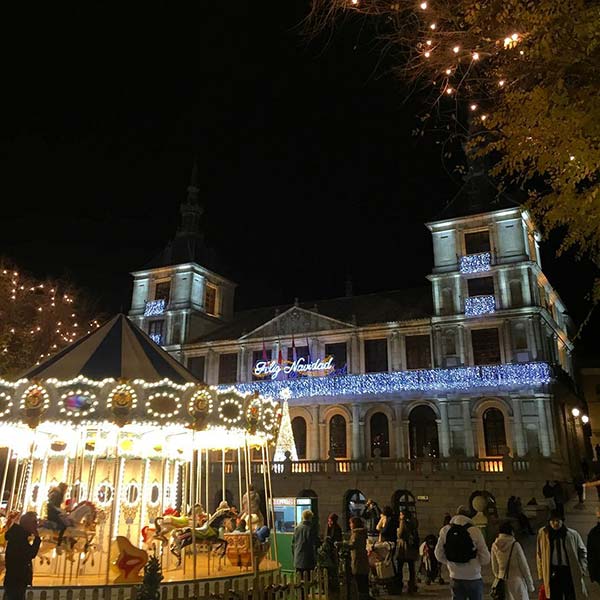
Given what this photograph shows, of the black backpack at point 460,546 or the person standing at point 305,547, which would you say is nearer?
the black backpack at point 460,546

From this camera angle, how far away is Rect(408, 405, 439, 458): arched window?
30980 mm

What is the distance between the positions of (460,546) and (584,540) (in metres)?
11.8

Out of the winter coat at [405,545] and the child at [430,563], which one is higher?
the winter coat at [405,545]

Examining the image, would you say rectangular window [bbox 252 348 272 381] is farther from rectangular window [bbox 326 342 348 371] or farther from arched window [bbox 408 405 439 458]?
arched window [bbox 408 405 439 458]

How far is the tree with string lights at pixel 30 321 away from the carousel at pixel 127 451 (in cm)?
1094

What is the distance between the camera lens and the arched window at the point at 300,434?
111 feet

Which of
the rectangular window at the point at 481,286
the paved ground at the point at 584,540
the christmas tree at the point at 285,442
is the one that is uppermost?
the rectangular window at the point at 481,286

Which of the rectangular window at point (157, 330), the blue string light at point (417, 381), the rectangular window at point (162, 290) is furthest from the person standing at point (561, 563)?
the rectangular window at point (162, 290)

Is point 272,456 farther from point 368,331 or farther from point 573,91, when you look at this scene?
point 573,91

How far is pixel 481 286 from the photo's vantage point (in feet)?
104

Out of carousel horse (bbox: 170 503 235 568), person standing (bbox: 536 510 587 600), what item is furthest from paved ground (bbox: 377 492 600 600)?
carousel horse (bbox: 170 503 235 568)

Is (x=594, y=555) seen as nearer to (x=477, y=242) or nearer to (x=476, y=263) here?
(x=476, y=263)

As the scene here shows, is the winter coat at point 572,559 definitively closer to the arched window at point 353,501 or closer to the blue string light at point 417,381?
the arched window at point 353,501

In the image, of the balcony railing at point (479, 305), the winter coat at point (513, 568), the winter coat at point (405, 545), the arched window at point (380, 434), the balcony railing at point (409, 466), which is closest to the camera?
the winter coat at point (513, 568)
